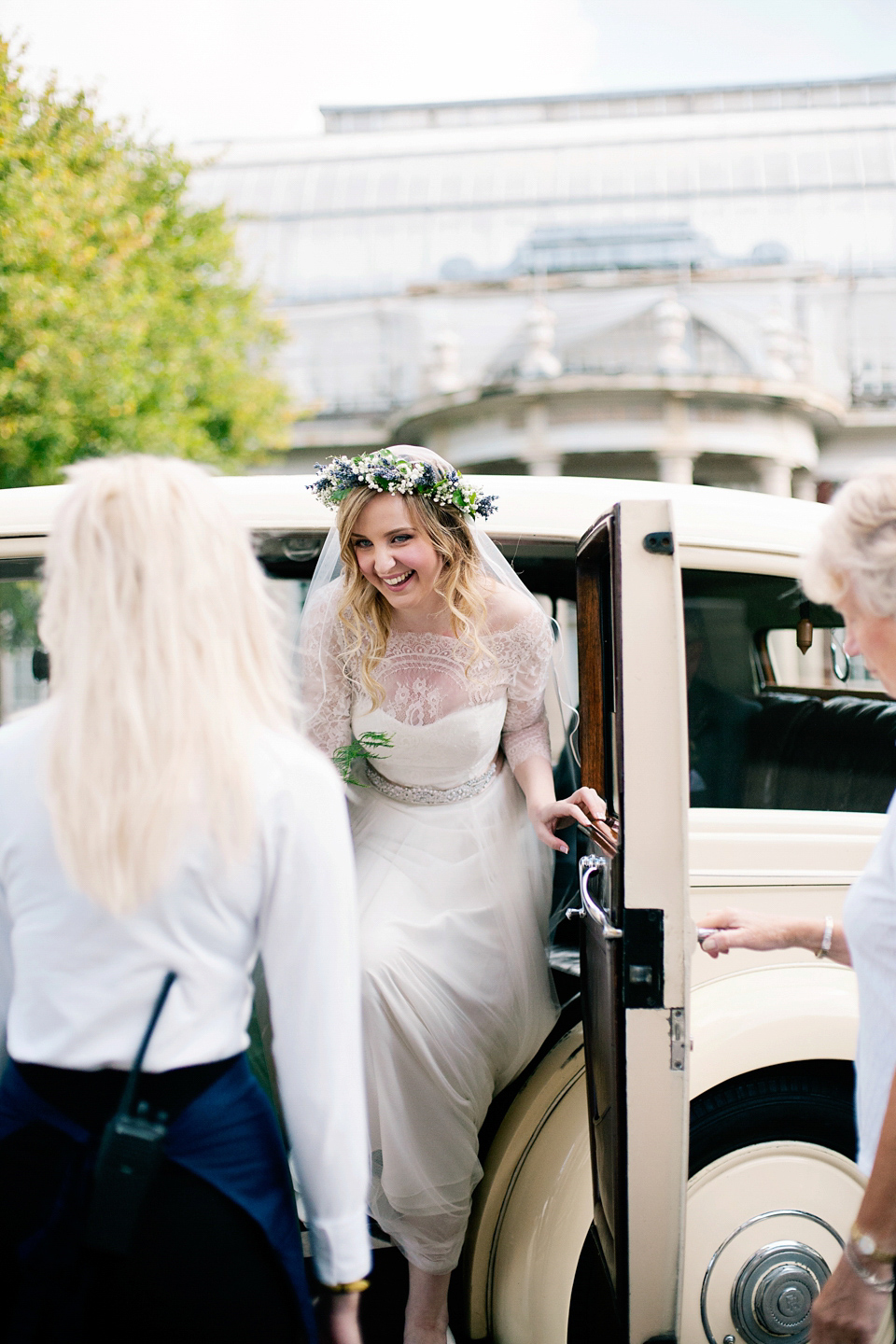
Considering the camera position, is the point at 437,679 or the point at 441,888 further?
the point at 437,679

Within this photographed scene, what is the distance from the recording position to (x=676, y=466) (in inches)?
627

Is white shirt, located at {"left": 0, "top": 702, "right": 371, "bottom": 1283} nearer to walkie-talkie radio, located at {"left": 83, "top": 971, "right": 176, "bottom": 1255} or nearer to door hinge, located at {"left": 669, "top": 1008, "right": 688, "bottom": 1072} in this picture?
walkie-talkie radio, located at {"left": 83, "top": 971, "right": 176, "bottom": 1255}

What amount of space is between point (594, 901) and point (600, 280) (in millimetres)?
20263

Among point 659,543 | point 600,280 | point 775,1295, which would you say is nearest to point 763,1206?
point 775,1295

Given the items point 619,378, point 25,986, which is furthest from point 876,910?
point 619,378

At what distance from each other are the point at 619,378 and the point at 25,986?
16.2 meters

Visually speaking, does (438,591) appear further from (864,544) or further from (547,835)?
(864,544)

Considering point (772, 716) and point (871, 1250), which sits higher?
point (772, 716)

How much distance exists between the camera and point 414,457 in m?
2.64

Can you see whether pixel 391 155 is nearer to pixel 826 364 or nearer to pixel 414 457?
pixel 826 364

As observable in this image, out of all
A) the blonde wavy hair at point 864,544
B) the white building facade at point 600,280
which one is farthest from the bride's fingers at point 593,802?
the white building facade at point 600,280

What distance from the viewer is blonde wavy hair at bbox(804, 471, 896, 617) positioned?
1.51 metres

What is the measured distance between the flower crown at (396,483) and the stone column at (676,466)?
1328 cm

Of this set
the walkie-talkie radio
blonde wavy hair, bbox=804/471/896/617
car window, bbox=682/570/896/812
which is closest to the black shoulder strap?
the walkie-talkie radio
